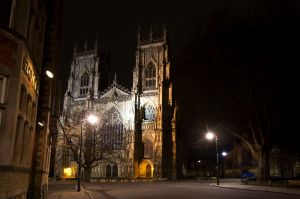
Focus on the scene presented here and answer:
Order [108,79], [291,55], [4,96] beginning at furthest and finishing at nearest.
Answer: [108,79] → [291,55] → [4,96]

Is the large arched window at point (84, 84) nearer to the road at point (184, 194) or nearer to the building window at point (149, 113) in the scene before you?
the building window at point (149, 113)

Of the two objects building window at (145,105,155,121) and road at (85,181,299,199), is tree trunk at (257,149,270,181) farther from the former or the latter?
building window at (145,105,155,121)

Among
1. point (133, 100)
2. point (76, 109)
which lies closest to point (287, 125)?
point (133, 100)

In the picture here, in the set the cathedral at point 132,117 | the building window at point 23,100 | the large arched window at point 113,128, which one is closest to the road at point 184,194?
the building window at point 23,100

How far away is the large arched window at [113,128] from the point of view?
62531 millimetres

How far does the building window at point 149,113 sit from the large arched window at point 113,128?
5380mm

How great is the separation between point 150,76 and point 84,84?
16.4 metres

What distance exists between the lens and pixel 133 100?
62.2m

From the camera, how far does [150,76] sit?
2618 inches

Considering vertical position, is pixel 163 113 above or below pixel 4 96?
above

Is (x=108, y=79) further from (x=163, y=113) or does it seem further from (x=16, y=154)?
(x=16, y=154)

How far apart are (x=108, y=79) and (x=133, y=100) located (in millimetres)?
20242

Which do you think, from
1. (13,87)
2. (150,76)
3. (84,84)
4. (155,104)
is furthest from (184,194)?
(84,84)

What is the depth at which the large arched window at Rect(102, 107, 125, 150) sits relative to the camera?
205 ft
